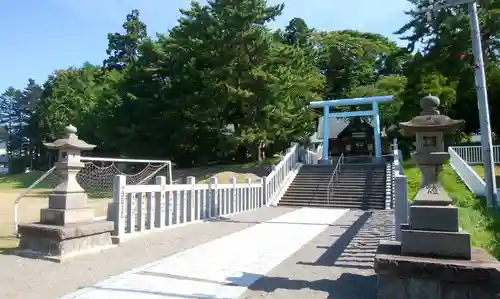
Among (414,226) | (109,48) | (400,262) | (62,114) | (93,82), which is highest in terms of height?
(109,48)

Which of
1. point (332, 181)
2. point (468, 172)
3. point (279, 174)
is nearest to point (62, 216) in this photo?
point (279, 174)

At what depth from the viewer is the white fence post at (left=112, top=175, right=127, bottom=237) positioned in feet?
25.3

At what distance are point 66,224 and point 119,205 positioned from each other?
1.37 metres

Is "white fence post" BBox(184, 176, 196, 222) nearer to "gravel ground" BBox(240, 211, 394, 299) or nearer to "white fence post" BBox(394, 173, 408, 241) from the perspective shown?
"gravel ground" BBox(240, 211, 394, 299)

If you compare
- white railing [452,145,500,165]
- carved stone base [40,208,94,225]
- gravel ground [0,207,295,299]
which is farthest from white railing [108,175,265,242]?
white railing [452,145,500,165]

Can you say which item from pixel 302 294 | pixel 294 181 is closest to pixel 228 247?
pixel 302 294

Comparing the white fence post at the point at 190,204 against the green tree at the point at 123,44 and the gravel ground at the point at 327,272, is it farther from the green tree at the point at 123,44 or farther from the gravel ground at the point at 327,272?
the green tree at the point at 123,44

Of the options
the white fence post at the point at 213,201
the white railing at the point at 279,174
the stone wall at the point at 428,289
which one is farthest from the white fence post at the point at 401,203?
the white railing at the point at 279,174

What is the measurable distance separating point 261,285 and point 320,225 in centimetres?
591

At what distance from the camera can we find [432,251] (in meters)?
4.32

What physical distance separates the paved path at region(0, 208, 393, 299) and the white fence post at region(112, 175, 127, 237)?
39 cm

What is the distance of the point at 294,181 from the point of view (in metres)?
19.6

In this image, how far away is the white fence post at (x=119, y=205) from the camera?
7.71 meters

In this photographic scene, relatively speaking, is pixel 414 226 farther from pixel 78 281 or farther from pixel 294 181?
pixel 294 181
